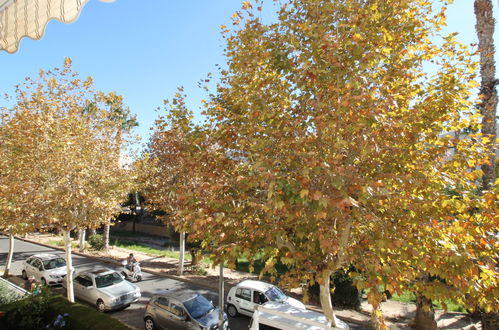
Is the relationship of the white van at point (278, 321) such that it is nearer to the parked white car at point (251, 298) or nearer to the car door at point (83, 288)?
the parked white car at point (251, 298)

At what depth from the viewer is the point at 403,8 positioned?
5.75m

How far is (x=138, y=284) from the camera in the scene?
16.7 metres

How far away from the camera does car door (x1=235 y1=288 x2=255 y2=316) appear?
11953 mm

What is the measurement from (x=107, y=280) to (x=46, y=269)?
16.4ft

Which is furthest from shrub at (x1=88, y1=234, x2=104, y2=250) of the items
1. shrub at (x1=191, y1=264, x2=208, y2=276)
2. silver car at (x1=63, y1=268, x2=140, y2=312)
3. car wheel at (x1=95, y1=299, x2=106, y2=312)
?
car wheel at (x1=95, y1=299, x2=106, y2=312)

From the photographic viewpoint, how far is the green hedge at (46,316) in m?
7.75

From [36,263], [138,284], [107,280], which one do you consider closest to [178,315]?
[107,280]

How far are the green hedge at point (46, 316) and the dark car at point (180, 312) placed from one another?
2.70 metres

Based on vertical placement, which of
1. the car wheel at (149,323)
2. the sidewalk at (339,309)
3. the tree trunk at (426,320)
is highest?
the tree trunk at (426,320)

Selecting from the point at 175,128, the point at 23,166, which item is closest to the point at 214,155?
the point at 175,128

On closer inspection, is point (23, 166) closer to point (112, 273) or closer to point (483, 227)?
point (112, 273)

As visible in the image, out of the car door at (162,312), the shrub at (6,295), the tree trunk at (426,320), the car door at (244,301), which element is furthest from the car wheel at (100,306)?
the tree trunk at (426,320)

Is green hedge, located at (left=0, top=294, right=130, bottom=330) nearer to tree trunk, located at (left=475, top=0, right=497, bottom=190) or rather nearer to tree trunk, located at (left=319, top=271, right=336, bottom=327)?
tree trunk, located at (left=319, top=271, right=336, bottom=327)

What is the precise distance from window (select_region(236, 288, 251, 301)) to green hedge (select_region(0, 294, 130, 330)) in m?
5.59
